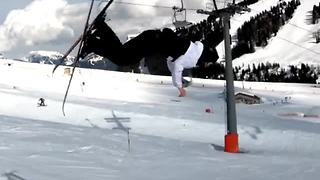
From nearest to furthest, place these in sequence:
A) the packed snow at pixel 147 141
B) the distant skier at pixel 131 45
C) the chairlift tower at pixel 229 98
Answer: the distant skier at pixel 131 45, the packed snow at pixel 147 141, the chairlift tower at pixel 229 98

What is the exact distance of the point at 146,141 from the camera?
17.8 m

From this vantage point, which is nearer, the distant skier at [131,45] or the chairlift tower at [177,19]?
the distant skier at [131,45]

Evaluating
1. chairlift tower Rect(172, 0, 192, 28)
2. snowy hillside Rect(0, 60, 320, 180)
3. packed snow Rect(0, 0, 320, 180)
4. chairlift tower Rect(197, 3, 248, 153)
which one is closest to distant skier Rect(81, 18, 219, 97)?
chairlift tower Rect(172, 0, 192, 28)

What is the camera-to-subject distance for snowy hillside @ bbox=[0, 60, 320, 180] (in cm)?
1240

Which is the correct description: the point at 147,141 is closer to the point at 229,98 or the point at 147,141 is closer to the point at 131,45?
the point at 229,98

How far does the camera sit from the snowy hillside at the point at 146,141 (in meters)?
12.4

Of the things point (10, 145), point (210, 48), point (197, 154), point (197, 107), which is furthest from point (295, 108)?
point (210, 48)

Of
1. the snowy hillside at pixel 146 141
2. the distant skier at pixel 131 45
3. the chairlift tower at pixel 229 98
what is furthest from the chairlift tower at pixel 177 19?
the chairlift tower at pixel 229 98

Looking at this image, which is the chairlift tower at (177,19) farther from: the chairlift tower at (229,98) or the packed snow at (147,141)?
the chairlift tower at (229,98)

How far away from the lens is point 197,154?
15836 millimetres

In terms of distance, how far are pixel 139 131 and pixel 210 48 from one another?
41.8 ft

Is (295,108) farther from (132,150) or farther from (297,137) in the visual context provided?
(132,150)

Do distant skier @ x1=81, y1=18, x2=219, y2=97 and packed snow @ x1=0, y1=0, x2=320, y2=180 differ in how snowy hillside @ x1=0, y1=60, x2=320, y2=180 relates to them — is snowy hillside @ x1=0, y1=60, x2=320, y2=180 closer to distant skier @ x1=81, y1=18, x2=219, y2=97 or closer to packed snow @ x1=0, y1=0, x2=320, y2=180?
packed snow @ x1=0, y1=0, x2=320, y2=180

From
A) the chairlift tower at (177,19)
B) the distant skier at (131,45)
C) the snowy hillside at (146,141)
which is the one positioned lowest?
the snowy hillside at (146,141)
